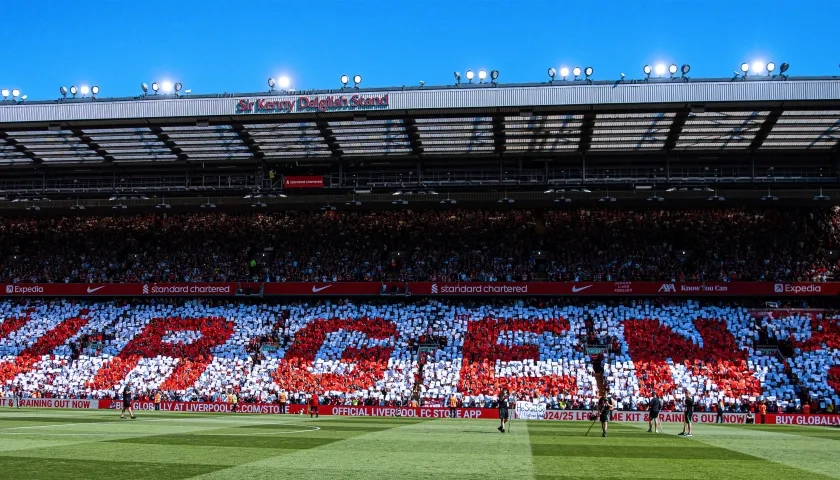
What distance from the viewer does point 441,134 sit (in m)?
52.9

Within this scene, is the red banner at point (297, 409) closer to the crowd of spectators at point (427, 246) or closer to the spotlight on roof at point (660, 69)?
the crowd of spectators at point (427, 246)

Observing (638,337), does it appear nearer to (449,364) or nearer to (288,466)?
(449,364)


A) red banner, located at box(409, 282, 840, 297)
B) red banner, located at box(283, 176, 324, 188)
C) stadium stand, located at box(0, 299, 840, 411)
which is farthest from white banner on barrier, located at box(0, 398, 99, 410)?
red banner, located at box(409, 282, 840, 297)

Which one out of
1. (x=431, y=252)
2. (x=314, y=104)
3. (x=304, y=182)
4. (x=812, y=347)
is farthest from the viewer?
(x=431, y=252)

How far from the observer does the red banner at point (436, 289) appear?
186 feet

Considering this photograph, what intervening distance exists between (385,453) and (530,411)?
24.8 m

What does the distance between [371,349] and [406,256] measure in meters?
11.0

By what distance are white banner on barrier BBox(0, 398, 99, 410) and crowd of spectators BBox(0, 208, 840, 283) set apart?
14.9 meters

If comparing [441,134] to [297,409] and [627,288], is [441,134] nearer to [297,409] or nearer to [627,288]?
[627,288]

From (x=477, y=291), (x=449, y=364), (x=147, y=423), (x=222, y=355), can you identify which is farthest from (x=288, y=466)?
(x=477, y=291)

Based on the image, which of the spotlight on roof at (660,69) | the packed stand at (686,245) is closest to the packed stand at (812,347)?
the packed stand at (686,245)

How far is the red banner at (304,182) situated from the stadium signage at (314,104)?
8.82m

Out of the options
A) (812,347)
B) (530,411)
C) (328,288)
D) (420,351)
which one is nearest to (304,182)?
(328,288)

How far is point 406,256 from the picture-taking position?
207 feet
